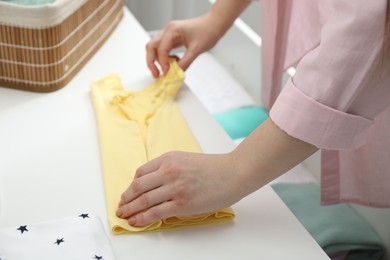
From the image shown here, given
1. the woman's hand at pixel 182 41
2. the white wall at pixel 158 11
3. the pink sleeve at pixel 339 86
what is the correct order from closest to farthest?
the pink sleeve at pixel 339 86 → the woman's hand at pixel 182 41 → the white wall at pixel 158 11

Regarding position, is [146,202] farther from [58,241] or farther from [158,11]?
[158,11]

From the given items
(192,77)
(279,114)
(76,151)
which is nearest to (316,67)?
(279,114)

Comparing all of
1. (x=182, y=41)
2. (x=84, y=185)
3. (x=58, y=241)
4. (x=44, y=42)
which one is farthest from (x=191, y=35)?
(x=58, y=241)

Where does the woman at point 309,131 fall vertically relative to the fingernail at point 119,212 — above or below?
below

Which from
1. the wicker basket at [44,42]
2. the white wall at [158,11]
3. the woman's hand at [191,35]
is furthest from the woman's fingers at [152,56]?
the white wall at [158,11]

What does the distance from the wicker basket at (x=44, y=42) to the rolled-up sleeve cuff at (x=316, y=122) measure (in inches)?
14.9

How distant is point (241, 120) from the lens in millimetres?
1180

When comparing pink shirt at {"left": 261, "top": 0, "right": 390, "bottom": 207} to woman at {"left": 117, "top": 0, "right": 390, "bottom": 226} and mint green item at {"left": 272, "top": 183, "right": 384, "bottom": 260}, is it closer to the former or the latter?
woman at {"left": 117, "top": 0, "right": 390, "bottom": 226}

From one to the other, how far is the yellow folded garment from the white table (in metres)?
0.01

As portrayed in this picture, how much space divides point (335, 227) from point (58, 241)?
1.57 feet

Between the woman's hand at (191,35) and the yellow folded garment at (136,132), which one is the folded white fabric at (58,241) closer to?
the yellow folded garment at (136,132)

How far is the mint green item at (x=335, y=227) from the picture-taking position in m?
0.86

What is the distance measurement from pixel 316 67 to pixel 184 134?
25 centimetres

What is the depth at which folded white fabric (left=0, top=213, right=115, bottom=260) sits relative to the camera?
1.79 feet
